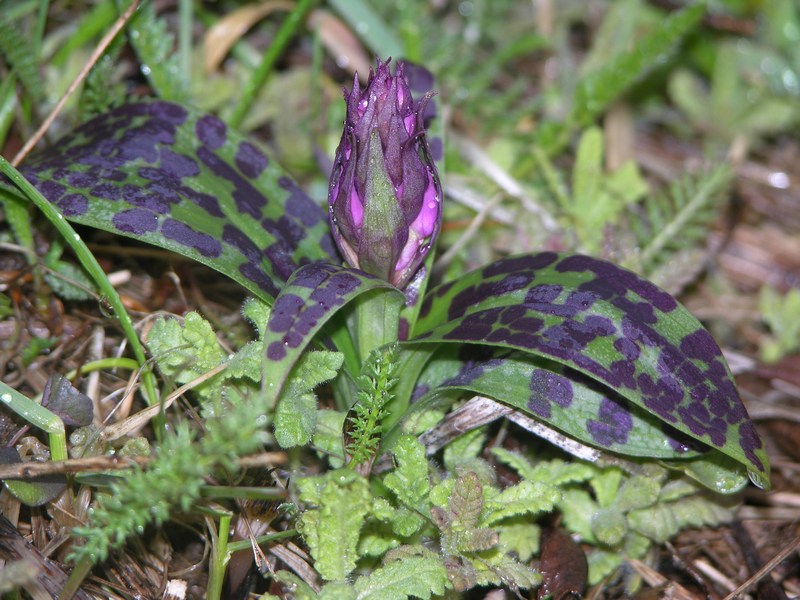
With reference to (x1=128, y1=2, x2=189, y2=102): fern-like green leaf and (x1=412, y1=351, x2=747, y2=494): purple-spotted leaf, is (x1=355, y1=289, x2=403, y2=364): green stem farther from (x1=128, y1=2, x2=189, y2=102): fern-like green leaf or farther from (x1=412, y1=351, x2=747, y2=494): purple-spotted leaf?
(x1=128, y1=2, x2=189, y2=102): fern-like green leaf

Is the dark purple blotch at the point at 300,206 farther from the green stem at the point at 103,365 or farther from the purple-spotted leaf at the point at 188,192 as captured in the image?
the green stem at the point at 103,365

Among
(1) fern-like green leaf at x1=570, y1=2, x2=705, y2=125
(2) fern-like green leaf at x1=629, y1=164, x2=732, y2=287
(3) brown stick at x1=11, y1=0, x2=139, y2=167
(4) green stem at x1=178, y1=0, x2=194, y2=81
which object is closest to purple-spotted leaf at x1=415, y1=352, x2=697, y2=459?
(2) fern-like green leaf at x1=629, y1=164, x2=732, y2=287

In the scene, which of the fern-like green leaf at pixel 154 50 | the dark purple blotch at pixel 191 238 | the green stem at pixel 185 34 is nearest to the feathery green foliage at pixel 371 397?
the dark purple blotch at pixel 191 238

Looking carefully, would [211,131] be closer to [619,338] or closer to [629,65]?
[619,338]

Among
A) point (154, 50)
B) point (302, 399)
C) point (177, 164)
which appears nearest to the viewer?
point (302, 399)

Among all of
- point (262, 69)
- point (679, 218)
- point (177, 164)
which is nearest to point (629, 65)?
point (679, 218)

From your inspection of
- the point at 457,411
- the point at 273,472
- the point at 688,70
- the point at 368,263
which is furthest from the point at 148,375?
the point at 688,70
